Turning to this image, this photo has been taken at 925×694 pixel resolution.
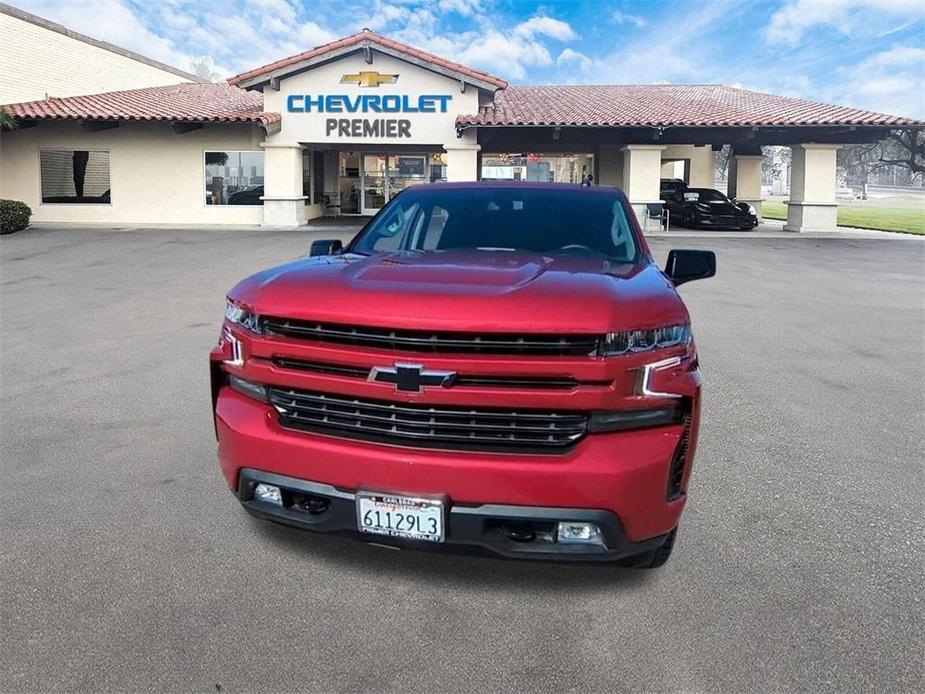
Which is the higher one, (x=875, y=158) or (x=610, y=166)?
(x=875, y=158)

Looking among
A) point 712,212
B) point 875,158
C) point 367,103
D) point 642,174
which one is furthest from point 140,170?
point 875,158

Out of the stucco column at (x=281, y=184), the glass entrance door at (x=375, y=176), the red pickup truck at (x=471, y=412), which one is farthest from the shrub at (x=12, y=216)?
the red pickup truck at (x=471, y=412)

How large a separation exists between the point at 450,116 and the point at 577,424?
21.7 meters

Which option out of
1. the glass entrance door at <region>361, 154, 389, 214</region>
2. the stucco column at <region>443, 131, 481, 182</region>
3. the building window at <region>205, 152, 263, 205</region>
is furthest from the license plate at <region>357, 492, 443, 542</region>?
the glass entrance door at <region>361, 154, 389, 214</region>

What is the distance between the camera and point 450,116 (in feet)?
75.9

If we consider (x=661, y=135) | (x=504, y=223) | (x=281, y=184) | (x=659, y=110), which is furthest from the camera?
(x=659, y=110)

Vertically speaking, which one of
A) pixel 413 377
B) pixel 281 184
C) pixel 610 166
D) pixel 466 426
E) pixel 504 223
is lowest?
pixel 466 426

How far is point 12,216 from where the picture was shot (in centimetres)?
2055

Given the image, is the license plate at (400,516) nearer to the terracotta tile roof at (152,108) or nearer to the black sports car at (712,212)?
the terracotta tile roof at (152,108)

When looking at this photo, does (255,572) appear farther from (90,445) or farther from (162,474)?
(90,445)

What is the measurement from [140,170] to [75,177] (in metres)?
2.19

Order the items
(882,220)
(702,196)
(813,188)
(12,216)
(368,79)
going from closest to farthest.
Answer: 1. (12,216)
2. (368,79)
3. (813,188)
4. (702,196)
5. (882,220)

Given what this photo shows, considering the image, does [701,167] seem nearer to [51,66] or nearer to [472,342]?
[51,66]

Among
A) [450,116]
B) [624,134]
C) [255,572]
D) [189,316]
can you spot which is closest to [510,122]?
[450,116]
